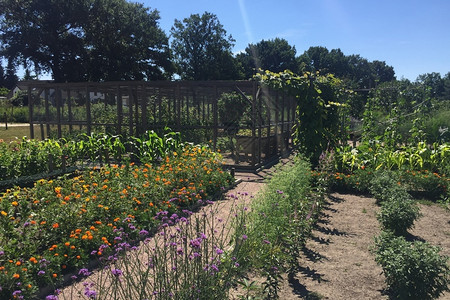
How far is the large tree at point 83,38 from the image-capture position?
2609cm

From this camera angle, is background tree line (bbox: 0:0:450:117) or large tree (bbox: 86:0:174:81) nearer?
background tree line (bbox: 0:0:450:117)

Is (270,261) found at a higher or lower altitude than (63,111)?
lower

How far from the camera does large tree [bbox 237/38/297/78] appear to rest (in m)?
58.1

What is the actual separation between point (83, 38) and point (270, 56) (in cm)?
3573

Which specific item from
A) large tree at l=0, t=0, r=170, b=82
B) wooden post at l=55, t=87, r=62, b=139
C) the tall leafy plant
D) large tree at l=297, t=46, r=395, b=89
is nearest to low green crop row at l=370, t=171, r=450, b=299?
the tall leafy plant

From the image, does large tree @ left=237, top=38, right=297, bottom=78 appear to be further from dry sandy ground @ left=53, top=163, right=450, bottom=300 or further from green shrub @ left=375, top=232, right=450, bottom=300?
green shrub @ left=375, top=232, right=450, bottom=300

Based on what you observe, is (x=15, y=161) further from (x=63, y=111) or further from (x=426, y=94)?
(x=426, y=94)

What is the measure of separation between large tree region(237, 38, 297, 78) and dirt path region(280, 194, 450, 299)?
53053 millimetres

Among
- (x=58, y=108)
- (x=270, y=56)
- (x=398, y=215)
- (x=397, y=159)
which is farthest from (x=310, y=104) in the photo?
(x=270, y=56)

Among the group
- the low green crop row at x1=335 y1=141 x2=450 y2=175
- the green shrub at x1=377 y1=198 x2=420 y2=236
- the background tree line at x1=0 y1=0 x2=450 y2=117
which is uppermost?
the background tree line at x1=0 y1=0 x2=450 y2=117

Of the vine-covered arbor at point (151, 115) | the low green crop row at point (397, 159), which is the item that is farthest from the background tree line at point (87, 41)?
the low green crop row at point (397, 159)

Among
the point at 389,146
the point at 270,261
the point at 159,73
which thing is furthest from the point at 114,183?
the point at 159,73

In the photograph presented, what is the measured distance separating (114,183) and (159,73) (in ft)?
95.2

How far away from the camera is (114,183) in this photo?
5.59 m
